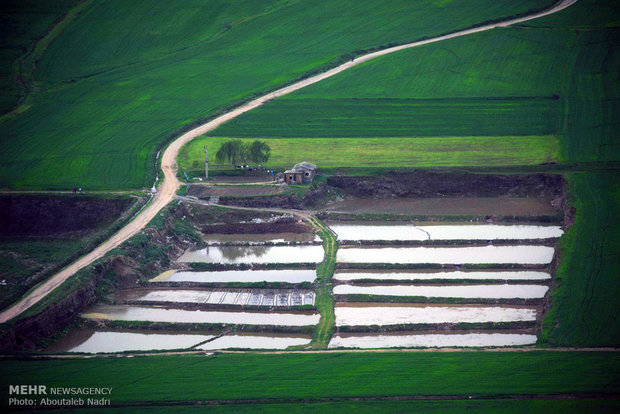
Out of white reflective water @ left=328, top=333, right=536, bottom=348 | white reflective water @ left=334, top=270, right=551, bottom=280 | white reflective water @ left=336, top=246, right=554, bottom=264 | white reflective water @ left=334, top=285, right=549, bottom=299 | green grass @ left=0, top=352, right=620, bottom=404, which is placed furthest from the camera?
white reflective water @ left=336, top=246, right=554, bottom=264

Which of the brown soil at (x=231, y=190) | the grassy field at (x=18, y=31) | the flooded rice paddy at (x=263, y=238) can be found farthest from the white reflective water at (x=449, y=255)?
the grassy field at (x=18, y=31)

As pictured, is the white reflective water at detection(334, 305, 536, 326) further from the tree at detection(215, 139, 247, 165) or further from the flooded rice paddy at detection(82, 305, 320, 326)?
the tree at detection(215, 139, 247, 165)

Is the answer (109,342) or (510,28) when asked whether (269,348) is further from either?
(510,28)

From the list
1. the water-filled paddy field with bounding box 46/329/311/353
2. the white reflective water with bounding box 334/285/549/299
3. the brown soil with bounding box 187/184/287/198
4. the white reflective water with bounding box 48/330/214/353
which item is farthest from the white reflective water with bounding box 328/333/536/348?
the brown soil with bounding box 187/184/287/198

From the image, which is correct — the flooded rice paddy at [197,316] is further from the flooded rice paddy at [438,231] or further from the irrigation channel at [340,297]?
the flooded rice paddy at [438,231]

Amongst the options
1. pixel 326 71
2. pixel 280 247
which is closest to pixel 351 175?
pixel 280 247

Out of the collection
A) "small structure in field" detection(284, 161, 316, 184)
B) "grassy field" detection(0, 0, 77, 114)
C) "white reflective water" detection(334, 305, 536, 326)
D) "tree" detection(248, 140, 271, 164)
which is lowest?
"white reflective water" detection(334, 305, 536, 326)
